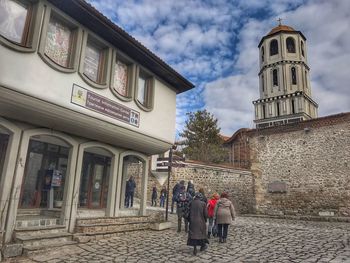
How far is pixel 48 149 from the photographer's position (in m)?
A: 10.8

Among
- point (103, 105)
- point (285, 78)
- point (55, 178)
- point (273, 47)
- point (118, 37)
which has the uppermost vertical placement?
point (273, 47)

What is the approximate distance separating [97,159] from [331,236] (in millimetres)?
9875

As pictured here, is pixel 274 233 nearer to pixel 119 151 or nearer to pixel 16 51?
pixel 119 151

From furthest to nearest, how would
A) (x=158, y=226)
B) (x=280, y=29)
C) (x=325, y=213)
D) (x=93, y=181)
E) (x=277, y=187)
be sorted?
(x=280, y=29), (x=277, y=187), (x=325, y=213), (x=93, y=181), (x=158, y=226)

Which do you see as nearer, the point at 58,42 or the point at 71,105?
the point at 71,105

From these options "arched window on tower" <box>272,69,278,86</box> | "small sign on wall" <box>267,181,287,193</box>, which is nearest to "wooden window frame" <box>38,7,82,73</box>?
"small sign on wall" <box>267,181,287,193</box>

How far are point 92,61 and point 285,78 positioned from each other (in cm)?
4721

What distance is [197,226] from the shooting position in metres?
7.42

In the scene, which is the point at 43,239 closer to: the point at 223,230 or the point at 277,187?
the point at 223,230

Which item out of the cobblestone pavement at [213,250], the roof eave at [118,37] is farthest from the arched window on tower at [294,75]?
the cobblestone pavement at [213,250]

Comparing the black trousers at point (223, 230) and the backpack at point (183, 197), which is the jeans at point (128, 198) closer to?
the backpack at point (183, 197)

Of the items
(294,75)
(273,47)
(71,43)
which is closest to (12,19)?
(71,43)

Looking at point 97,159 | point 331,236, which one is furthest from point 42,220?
point 331,236

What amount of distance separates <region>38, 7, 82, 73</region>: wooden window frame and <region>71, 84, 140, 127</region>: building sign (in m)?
0.68
